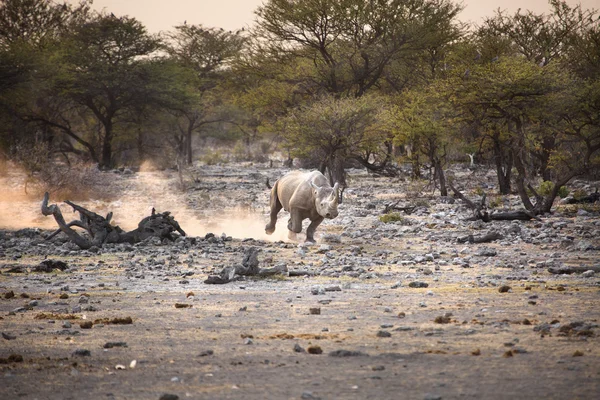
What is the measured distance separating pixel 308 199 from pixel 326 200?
0.88 m

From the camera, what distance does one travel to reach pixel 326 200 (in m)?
15.4

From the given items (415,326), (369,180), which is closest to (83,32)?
(369,180)

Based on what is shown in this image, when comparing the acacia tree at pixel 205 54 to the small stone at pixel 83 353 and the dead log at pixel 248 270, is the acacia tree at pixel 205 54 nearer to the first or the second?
the dead log at pixel 248 270

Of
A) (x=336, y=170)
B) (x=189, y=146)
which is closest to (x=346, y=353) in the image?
(x=336, y=170)

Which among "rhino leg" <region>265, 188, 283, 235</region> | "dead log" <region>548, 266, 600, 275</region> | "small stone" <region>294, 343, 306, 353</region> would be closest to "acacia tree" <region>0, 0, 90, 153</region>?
"rhino leg" <region>265, 188, 283, 235</region>

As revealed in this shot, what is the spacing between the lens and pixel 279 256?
44.6ft

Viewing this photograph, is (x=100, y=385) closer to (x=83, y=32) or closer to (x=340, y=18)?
(x=340, y=18)

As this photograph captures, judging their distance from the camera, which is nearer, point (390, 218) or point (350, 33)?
point (390, 218)

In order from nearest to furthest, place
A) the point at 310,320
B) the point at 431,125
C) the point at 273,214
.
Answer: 1. the point at 310,320
2. the point at 273,214
3. the point at 431,125

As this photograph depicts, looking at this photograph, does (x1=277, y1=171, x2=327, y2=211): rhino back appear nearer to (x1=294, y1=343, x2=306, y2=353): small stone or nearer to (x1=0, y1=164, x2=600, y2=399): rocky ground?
(x1=0, y1=164, x2=600, y2=399): rocky ground

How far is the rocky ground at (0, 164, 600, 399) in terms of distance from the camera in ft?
17.4

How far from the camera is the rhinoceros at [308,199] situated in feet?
50.5

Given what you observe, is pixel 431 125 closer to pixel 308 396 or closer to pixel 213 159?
pixel 308 396

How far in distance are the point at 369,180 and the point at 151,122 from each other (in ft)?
51.8
